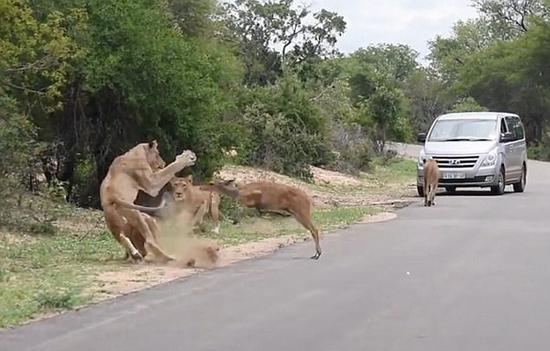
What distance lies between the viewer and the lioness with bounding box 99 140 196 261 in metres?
13.7

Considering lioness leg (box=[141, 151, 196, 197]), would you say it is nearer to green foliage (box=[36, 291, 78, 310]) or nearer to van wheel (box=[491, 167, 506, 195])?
green foliage (box=[36, 291, 78, 310])

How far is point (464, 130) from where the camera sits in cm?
2872

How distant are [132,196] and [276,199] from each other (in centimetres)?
210

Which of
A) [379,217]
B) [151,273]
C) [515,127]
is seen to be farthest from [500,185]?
[151,273]

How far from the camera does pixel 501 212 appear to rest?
21.8 metres

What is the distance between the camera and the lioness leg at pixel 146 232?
13625 mm

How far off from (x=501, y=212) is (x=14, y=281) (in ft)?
40.7

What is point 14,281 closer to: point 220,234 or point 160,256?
point 160,256

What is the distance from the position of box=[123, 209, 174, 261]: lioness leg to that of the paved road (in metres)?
1.00

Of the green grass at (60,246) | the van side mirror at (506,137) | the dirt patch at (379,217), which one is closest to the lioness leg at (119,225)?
the green grass at (60,246)

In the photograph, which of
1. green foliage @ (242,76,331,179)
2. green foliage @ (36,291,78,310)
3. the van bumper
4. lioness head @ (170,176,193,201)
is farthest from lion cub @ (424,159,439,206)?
green foliage @ (36,291,78,310)

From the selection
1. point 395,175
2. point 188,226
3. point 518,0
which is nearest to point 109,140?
point 188,226

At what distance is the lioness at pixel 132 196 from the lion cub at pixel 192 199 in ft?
3.86

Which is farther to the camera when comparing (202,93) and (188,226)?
(202,93)
